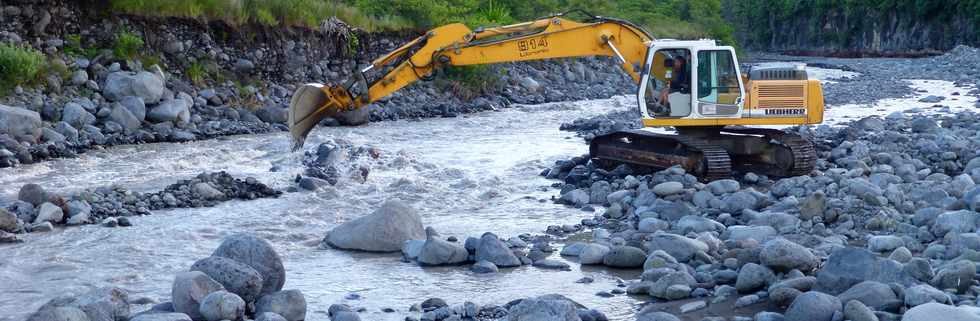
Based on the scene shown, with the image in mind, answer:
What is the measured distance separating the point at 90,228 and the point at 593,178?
626 centimetres

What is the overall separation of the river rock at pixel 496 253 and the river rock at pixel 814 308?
2823mm

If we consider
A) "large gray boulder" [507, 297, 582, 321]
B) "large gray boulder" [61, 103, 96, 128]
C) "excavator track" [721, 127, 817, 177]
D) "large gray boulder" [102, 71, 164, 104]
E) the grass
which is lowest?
"excavator track" [721, 127, 817, 177]

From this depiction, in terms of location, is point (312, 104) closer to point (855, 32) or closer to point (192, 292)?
point (192, 292)

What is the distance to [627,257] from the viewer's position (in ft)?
31.4

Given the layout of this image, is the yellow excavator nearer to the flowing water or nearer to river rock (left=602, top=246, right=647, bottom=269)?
the flowing water

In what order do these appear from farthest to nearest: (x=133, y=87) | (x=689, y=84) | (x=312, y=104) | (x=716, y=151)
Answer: (x=133, y=87)
(x=312, y=104)
(x=689, y=84)
(x=716, y=151)

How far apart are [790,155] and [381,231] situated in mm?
6355

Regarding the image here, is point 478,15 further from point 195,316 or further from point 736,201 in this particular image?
point 195,316

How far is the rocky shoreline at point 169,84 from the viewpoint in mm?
18214

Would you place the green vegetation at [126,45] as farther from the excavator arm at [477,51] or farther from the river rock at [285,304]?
the river rock at [285,304]

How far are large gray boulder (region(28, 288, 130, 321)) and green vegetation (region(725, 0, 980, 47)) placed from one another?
70487 millimetres

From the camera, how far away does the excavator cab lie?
14484 millimetres

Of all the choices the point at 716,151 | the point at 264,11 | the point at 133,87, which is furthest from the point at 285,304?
the point at 264,11

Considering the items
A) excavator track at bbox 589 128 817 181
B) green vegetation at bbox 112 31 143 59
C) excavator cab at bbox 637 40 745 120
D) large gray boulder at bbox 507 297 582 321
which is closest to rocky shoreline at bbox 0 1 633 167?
green vegetation at bbox 112 31 143 59
